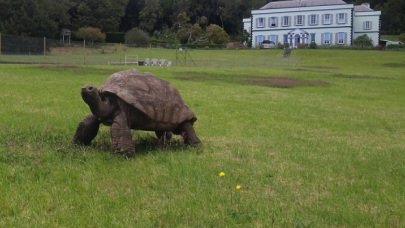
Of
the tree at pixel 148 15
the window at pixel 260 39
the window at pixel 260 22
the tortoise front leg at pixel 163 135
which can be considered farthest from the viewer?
the window at pixel 260 39

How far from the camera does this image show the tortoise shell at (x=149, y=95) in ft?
16.5

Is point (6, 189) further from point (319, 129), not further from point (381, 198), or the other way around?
point (319, 129)

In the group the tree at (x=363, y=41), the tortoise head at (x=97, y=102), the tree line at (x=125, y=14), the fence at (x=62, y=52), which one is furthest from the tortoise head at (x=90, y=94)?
the tree at (x=363, y=41)

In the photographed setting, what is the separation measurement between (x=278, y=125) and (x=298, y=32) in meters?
Result: 66.1

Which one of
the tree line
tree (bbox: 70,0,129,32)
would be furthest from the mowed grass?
tree (bbox: 70,0,129,32)

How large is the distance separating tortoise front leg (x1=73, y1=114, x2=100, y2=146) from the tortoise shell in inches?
17.0

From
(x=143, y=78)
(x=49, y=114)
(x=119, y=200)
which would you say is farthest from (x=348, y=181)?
(x=49, y=114)

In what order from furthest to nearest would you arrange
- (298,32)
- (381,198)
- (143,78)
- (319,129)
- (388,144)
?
(298,32), (319,129), (388,144), (143,78), (381,198)

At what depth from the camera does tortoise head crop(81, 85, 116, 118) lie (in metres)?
4.47

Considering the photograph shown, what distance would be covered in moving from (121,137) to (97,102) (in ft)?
1.80

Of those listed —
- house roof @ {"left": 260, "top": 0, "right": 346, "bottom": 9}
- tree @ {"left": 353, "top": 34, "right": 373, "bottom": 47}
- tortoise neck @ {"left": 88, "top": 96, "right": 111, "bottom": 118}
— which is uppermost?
house roof @ {"left": 260, "top": 0, "right": 346, "bottom": 9}

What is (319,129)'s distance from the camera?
810 centimetres

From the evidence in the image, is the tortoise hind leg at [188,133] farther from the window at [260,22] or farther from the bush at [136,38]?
the window at [260,22]

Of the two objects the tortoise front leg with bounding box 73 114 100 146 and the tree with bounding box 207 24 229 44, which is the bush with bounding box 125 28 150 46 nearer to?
the tree with bounding box 207 24 229 44
